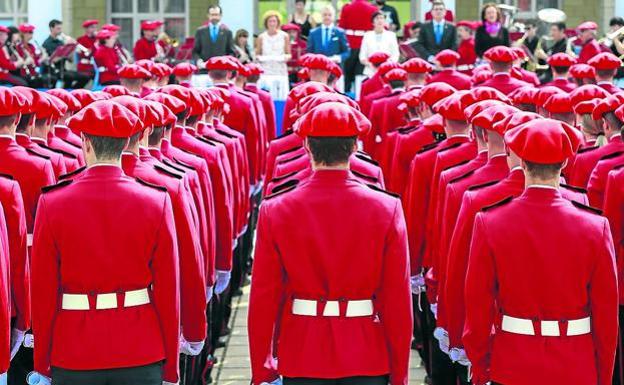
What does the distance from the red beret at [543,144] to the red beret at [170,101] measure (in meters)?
3.29

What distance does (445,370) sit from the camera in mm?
7891

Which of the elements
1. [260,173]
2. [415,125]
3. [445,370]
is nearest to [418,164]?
[445,370]

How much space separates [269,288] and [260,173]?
8246 mm

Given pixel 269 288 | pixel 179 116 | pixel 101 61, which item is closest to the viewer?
pixel 269 288

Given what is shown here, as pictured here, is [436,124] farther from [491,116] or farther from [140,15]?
[140,15]

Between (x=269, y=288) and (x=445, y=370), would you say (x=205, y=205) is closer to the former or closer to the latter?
(x=445, y=370)

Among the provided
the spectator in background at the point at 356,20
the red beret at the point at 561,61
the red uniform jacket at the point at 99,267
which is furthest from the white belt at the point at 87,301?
the spectator in background at the point at 356,20

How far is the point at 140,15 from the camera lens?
2927cm

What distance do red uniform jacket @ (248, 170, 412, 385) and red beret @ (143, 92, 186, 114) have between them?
3.04 metres

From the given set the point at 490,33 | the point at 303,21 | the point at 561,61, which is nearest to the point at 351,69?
the point at 303,21

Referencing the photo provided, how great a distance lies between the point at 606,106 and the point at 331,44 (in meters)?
13.2

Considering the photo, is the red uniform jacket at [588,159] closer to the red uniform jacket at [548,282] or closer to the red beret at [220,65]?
the red uniform jacket at [548,282]

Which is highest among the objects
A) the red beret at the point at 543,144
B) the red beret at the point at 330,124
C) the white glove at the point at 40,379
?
the red beret at the point at 330,124

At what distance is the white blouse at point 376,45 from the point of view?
2033 centimetres
